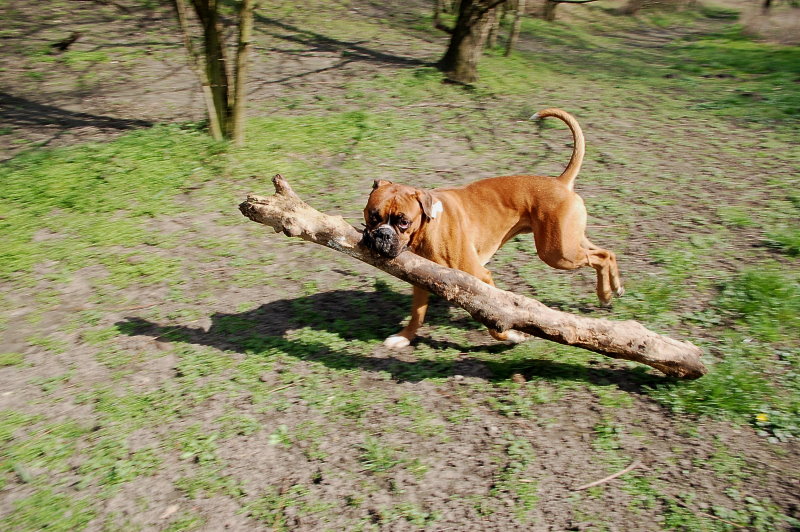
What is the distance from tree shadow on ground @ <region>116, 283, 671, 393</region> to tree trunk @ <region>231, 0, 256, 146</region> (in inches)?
139

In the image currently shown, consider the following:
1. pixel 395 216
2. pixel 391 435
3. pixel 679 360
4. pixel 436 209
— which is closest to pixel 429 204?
pixel 436 209

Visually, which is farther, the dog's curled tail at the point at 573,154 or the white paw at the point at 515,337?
the dog's curled tail at the point at 573,154

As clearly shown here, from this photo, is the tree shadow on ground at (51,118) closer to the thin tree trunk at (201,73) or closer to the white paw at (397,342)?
the thin tree trunk at (201,73)

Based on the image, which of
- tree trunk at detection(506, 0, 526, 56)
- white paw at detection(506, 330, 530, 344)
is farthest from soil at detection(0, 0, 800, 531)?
tree trunk at detection(506, 0, 526, 56)

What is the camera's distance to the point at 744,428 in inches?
159

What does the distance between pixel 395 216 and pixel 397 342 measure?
42.1 inches

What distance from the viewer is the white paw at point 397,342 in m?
5.10

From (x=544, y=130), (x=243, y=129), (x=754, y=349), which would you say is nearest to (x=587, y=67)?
(x=544, y=130)

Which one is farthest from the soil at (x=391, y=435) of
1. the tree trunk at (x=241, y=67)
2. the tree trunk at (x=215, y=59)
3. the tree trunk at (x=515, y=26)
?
the tree trunk at (x=515, y=26)

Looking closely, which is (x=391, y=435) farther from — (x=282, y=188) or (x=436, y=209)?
(x=282, y=188)

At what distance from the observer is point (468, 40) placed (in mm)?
11133

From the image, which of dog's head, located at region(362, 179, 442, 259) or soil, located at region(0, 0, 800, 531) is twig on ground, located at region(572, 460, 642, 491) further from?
dog's head, located at region(362, 179, 442, 259)

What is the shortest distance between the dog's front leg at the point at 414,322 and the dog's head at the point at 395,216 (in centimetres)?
52

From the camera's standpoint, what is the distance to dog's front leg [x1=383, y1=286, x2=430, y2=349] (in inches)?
199
